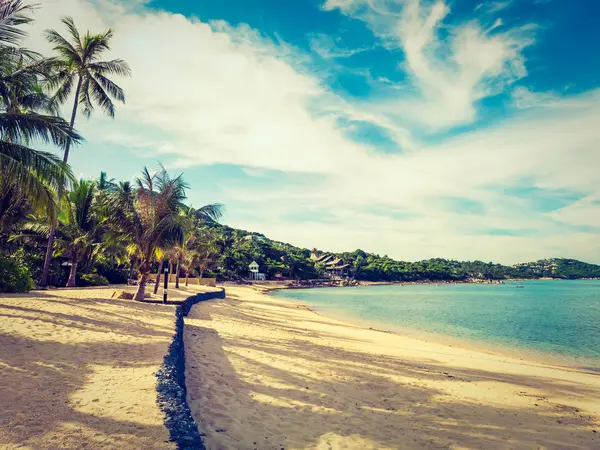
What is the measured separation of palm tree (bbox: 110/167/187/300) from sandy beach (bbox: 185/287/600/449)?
656 cm

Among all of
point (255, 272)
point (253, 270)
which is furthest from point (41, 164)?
point (255, 272)

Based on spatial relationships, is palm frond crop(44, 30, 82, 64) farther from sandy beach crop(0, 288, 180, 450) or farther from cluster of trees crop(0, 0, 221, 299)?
sandy beach crop(0, 288, 180, 450)

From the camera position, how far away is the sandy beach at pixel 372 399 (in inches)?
223

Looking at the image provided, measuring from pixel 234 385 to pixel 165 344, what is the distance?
2.41m

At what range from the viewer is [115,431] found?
13.5 feet

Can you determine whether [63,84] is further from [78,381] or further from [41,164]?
[78,381]

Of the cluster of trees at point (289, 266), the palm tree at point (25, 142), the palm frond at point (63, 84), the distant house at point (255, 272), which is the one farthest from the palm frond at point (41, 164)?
the distant house at point (255, 272)

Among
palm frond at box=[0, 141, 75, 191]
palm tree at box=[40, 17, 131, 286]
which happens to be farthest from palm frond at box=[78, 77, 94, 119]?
palm frond at box=[0, 141, 75, 191]

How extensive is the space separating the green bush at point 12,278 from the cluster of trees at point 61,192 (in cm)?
4

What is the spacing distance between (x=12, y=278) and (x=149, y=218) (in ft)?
21.6

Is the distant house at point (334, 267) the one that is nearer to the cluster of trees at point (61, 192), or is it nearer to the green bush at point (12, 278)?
the cluster of trees at point (61, 192)

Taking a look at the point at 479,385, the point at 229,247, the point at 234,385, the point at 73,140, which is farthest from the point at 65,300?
the point at 229,247

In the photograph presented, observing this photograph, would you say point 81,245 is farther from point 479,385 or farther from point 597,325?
point 597,325

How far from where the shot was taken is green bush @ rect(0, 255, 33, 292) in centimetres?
1562
